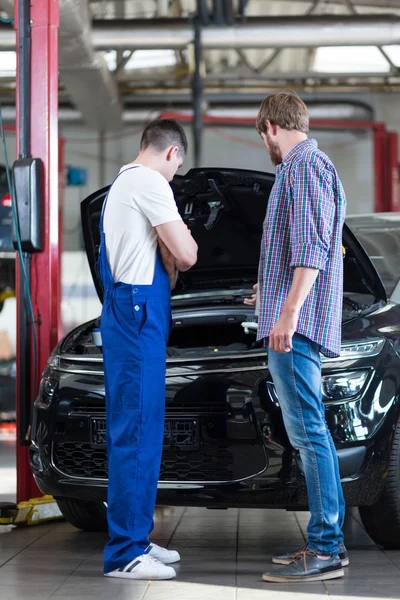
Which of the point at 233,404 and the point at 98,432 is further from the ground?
the point at 233,404

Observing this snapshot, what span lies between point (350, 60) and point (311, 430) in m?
11.9

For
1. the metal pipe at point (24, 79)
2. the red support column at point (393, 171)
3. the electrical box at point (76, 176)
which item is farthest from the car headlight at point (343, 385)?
the red support column at point (393, 171)

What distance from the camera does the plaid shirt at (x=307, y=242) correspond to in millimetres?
3039

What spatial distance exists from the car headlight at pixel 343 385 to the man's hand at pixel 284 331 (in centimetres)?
40

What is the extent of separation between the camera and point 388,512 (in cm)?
353

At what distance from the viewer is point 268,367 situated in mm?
3244

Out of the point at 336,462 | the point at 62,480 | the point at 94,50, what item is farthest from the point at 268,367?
the point at 94,50

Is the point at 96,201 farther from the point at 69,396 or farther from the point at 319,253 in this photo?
the point at 319,253

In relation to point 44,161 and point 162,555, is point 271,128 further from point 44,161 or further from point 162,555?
point 44,161

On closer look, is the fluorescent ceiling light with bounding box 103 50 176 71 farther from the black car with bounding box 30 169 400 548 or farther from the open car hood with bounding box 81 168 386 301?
the black car with bounding box 30 169 400 548

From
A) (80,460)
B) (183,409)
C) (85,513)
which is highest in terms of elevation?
(183,409)

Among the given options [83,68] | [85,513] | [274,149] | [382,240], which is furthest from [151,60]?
[274,149]

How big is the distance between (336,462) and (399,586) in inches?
17.9

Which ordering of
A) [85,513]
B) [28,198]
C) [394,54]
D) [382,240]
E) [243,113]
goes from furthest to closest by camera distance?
[243,113], [394,54], [382,240], [28,198], [85,513]
